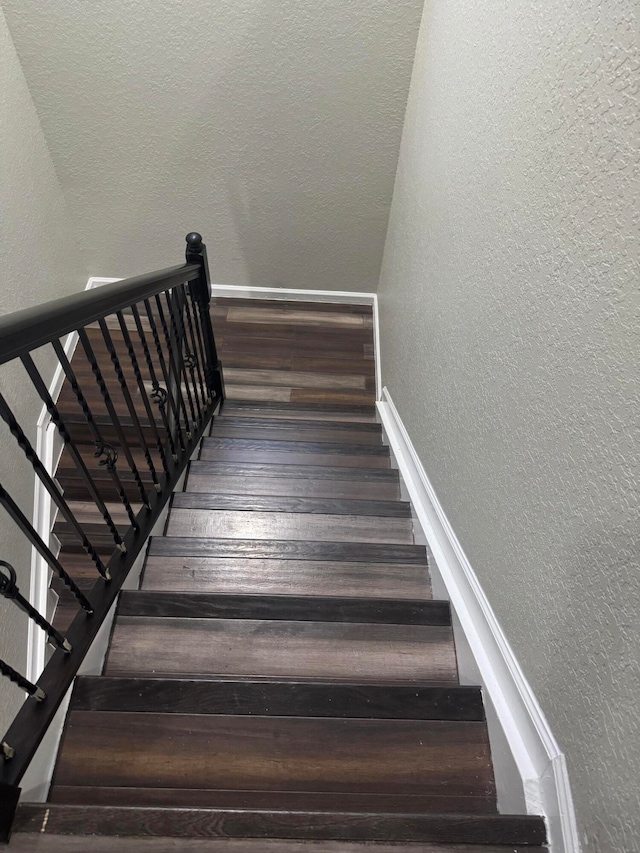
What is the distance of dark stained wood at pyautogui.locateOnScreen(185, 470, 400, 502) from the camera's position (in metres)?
2.08

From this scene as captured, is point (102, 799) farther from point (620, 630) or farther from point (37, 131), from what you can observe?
point (37, 131)

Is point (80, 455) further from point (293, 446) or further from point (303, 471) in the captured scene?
point (293, 446)

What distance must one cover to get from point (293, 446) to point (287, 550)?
842 mm

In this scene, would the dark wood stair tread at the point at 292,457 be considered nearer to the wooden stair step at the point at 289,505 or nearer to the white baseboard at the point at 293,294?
the wooden stair step at the point at 289,505

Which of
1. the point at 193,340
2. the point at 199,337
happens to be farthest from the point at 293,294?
the point at 193,340

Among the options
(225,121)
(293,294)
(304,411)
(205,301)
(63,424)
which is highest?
(225,121)

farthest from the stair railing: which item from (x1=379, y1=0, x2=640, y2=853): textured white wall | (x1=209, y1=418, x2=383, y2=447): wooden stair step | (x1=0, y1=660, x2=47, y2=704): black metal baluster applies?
(x1=379, y1=0, x2=640, y2=853): textured white wall

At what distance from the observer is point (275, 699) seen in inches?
43.4

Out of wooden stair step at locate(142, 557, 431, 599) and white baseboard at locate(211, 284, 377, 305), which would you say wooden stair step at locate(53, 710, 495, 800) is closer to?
wooden stair step at locate(142, 557, 431, 599)

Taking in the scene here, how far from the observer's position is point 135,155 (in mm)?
2756

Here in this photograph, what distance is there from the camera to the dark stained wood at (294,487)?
208cm

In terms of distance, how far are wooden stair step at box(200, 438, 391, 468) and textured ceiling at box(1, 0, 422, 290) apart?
1.57 m

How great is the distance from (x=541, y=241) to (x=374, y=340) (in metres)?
2.60

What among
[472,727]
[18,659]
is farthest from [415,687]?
[18,659]
